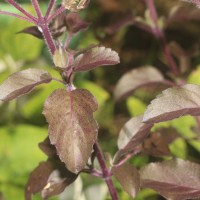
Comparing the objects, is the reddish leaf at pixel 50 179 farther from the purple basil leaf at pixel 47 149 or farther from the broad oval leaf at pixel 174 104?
the broad oval leaf at pixel 174 104

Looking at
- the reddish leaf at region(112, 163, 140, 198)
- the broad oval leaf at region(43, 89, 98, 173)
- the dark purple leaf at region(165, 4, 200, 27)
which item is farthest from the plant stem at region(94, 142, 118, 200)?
the dark purple leaf at region(165, 4, 200, 27)

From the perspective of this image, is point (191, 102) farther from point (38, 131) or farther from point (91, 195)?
point (38, 131)

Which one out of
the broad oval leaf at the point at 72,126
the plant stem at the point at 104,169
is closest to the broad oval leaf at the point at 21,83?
the broad oval leaf at the point at 72,126

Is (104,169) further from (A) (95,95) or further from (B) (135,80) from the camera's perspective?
(A) (95,95)

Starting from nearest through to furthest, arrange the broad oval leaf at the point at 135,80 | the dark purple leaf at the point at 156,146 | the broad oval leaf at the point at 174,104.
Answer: the broad oval leaf at the point at 174,104, the dark purple leaf at the point at 156,146, the broad oval leaf at the point at 135,80

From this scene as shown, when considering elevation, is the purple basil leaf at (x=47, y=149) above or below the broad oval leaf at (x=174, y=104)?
below

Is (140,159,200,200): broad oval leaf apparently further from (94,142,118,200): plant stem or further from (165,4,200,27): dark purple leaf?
(165,4,200,27): dark purple leaf

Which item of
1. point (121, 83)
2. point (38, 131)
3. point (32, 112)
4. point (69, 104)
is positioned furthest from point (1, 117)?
point (69, 104)
